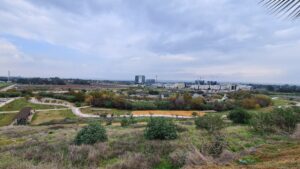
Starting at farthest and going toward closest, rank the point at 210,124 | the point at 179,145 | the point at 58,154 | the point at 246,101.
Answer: the point at 246,101 < the point at 210,124 < the point at 179,145 < the point at 58,154

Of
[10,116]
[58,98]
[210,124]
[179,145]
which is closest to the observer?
[179,145]

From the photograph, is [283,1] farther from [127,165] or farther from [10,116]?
[10,116]

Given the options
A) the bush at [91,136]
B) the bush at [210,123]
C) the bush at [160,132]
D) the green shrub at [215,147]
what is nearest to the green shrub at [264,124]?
the bush at [210,123]

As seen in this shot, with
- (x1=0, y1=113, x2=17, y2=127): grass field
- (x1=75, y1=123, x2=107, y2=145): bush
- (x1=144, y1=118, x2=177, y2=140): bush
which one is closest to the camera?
(x1=75, y1=123, x2=107, y2=145): bush

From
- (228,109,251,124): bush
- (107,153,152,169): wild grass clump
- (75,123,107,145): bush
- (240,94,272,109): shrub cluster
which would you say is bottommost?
(240,94,272,109): shrub cluster

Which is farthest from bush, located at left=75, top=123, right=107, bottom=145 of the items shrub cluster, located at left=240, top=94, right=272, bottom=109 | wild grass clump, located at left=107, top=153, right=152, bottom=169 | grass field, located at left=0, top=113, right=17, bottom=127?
shrub cluster, located at left=240, top=94, right=272, bottom=109

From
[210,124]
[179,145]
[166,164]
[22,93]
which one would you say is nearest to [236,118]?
[210,124]

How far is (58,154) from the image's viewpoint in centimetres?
1069

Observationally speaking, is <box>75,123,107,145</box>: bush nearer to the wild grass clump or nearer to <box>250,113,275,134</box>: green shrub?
the wild grass clump

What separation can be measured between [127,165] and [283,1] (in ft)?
26.6

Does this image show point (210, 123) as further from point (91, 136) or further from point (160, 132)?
point (91, 136)

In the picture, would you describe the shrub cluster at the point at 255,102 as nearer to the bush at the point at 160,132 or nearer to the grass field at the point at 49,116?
the grass field at the point at 49,116

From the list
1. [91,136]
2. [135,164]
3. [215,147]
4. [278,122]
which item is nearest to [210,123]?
[278,122]

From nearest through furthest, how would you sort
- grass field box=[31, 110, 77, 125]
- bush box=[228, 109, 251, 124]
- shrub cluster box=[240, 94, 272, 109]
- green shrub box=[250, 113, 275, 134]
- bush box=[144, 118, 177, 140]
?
bush box=[144, 118, 177, 140] → green shrub box=[250, 113, 275, 134] → bush box=[228, 109, 251, 124] → grass field box=[31, 110, 77, 125] → shrub cluster box=[240, 94, 272, 109]
